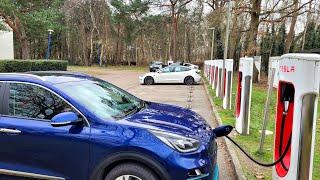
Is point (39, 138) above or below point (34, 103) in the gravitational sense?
below

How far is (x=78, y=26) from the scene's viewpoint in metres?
61.7

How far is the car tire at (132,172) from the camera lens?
165 inches

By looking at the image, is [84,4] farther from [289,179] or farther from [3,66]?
[289,179]

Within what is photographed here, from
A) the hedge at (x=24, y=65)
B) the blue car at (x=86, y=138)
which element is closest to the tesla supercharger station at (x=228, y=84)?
the blue car at (x=86, y=138)

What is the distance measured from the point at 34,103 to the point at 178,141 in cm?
179

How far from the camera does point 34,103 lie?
4758 mm

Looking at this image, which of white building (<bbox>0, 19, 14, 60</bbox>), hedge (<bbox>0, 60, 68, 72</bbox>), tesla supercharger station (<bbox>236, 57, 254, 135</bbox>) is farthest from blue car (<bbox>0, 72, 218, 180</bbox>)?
white building (<bbox>0, 19, 14, 60</bbox>)

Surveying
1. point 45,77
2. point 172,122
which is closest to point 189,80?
point 45,77

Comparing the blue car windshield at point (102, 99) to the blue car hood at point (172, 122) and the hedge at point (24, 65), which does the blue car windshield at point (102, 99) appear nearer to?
the blue car hood at point (172, 122)

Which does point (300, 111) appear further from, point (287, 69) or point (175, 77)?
point (175, 77)

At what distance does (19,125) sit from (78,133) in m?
0.76

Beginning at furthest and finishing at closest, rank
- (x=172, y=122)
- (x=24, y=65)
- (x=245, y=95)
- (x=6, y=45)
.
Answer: (x=6, y=45) → (x=24, y=65) → (x=245, y=95) → (x=172, y=122)

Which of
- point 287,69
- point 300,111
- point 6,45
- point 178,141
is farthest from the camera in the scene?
point 6,45

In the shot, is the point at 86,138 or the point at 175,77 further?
the point at 175,77
